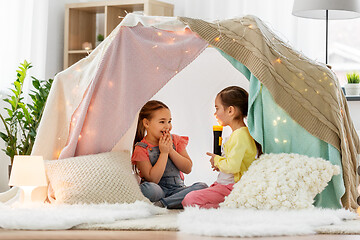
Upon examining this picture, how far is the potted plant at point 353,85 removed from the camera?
11.8 ft

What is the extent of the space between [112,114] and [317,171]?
0.94m

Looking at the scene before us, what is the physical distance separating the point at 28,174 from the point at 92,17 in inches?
95.9

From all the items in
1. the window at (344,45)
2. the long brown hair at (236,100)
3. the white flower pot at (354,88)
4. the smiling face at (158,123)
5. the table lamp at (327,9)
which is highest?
the table lamp at (327,9)

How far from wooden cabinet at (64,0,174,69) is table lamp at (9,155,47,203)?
1.88 meters

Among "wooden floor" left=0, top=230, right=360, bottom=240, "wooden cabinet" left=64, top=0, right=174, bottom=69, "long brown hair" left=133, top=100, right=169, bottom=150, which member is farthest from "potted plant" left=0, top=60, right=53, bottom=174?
"wooden floor" left=0, top=230, right=360, bottom=240

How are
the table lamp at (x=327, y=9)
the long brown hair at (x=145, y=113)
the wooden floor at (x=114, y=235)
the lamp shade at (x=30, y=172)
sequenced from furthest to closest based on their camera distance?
the table lamp at (x=327, y=9), the long brown hair at (x=145, y=113), the lamp shade at (x=30, y=172), the wooden floor at (x=114, y=235)

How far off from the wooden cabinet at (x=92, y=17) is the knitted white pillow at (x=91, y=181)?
1802mm

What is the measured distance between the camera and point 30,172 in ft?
7.61

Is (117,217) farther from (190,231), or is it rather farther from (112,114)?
(112,114)

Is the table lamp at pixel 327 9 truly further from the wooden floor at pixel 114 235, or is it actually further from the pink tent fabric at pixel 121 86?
the wooden floor at pixel 114 235

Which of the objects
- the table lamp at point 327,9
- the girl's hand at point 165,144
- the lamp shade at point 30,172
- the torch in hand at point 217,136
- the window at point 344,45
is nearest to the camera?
the lamp shade at point 30,172

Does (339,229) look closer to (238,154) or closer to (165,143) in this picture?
(238,154)

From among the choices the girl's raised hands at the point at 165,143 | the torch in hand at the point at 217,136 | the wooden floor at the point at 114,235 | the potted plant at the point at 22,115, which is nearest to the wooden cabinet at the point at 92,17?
the potted plant at the point at 22,115

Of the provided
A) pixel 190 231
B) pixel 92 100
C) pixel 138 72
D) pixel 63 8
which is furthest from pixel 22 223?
pixel 63 8
